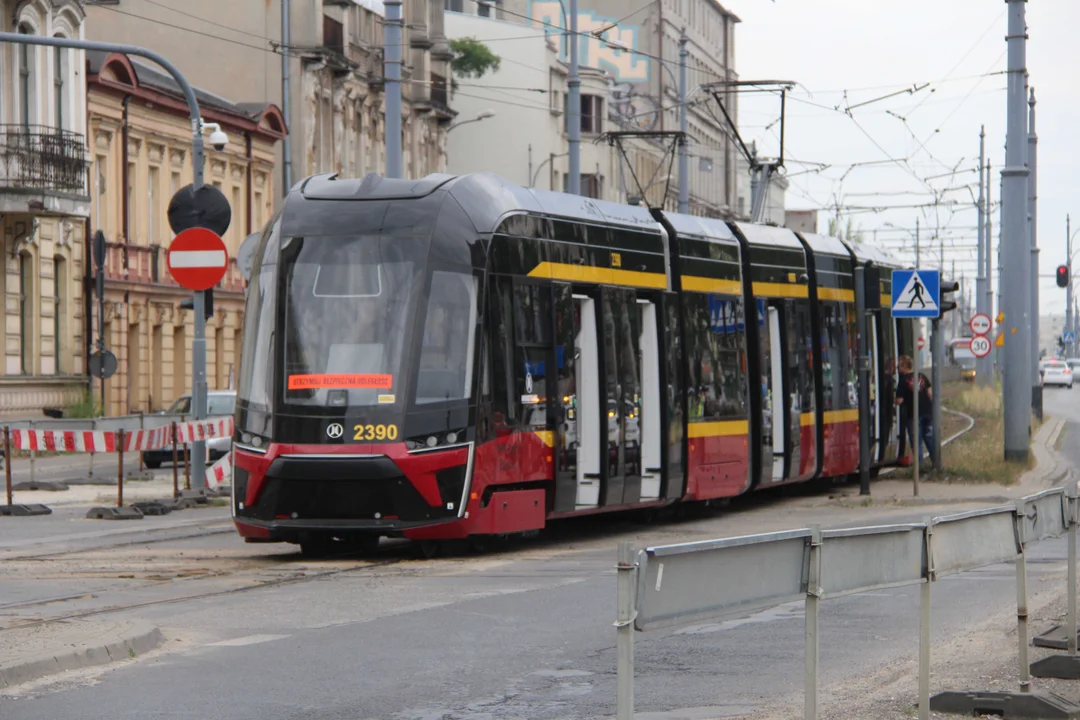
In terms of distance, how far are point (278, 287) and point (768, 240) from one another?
30.4 ft

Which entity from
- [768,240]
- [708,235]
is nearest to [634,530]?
[708,235]

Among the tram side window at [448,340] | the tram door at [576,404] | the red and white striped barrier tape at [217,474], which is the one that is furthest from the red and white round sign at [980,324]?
the tram side window at [448,340]

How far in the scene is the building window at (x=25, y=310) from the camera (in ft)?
148

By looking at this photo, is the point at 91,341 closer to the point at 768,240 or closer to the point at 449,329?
the point at 768,240

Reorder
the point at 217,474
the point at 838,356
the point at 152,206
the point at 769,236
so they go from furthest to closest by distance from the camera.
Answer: the point at 152,206
the point at 838,356
the point at 217,474
the point at 769,236

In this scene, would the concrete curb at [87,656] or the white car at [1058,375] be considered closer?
the concrete curb at [87,656]

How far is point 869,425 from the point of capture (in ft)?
92.6

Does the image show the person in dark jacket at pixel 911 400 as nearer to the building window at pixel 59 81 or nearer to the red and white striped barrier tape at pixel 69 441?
the red and white striped barrier tape at pixel 69 441

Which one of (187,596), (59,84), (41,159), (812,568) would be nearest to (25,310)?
(41,159)

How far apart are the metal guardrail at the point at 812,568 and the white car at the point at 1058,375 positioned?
9779 cm

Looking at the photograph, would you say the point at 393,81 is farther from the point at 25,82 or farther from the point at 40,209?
the point at 25,82

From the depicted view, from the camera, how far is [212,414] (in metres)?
40.6

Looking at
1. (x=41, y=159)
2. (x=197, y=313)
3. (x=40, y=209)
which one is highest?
(x=41, y=159)

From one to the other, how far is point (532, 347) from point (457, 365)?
128 cm
